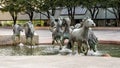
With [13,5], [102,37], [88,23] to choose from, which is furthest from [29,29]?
[13,5]

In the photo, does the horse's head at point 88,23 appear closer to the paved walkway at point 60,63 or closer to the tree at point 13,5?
the paved walkway at point 60,63

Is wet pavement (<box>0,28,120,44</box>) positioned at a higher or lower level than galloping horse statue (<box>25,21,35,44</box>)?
lower

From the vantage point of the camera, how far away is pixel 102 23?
63969 mm

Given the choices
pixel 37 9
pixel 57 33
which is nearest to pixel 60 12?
pixel 37 9

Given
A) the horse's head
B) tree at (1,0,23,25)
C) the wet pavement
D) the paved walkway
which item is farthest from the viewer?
tree at (1,0,23,25)

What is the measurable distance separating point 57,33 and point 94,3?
110ft

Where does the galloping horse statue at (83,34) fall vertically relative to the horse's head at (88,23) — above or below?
below

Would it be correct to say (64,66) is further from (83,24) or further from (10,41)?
(10,41)

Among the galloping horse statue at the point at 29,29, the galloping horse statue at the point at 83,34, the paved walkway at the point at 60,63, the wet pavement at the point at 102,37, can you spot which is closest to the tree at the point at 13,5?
the wet pavement at the point at 102,37

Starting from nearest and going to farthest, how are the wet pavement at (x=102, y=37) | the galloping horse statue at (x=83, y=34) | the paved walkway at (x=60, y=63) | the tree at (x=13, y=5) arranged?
1. the paved walkway at (x=60, y=63)
2. the galloping horse statue at (x=83, y=34)
3. the wet pavement at (x=102, y=37)
4. the tree at (x=13, y=5)

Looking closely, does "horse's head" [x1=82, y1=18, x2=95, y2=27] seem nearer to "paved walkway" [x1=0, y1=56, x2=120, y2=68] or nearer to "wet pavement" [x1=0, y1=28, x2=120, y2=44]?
"paved walkway" [x1=0, y1=56, x2=120, y2=68]

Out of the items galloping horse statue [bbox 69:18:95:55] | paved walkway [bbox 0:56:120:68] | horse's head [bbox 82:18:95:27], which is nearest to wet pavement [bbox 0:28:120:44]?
galloping horse statue [bbox 69:18:95:55]

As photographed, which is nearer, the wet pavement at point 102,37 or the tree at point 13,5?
the wet pavement at point 102,37

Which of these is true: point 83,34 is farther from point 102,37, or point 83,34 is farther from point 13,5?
point 13,5
